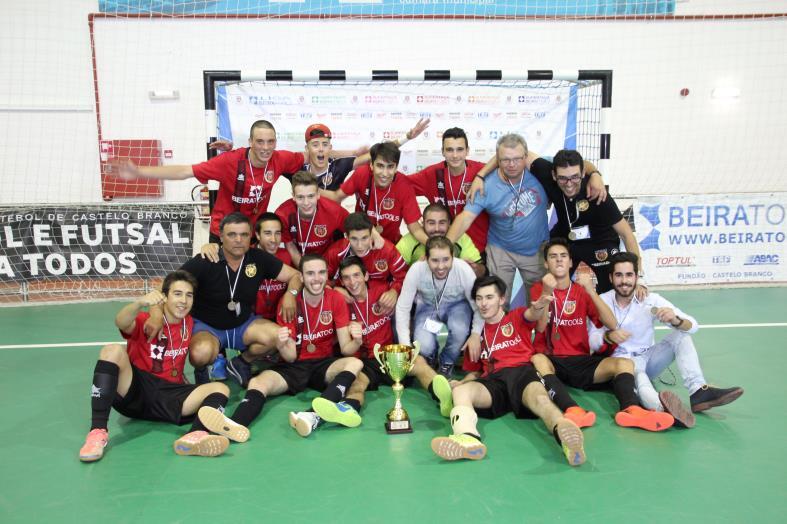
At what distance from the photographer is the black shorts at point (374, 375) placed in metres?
4.35

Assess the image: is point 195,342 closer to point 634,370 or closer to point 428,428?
point 428,428

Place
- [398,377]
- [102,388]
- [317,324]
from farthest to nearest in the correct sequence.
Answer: [317,324] < [398,377] < [102,388]

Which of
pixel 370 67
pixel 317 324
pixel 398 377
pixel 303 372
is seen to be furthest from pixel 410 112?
pixel 398 377

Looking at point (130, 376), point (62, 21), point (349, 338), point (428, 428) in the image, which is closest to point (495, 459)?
point (428, 428)

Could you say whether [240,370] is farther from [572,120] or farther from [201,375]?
[572,120]

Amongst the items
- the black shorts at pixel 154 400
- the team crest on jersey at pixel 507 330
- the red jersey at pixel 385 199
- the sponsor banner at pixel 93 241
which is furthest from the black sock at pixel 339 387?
the sponsor banner at pixel 93 241

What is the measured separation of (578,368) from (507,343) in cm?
59

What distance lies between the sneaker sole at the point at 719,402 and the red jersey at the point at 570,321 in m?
0.81

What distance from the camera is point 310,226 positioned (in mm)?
4879

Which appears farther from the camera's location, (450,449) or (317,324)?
(317,324)

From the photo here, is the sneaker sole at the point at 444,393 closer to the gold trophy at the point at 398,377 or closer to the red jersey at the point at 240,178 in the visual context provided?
the gold trophy at the point at 398,377

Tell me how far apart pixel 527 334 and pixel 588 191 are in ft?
4.28

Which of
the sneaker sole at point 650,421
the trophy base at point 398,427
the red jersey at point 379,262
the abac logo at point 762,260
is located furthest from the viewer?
the abac logo at point 762,260

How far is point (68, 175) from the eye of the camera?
31.1ft
